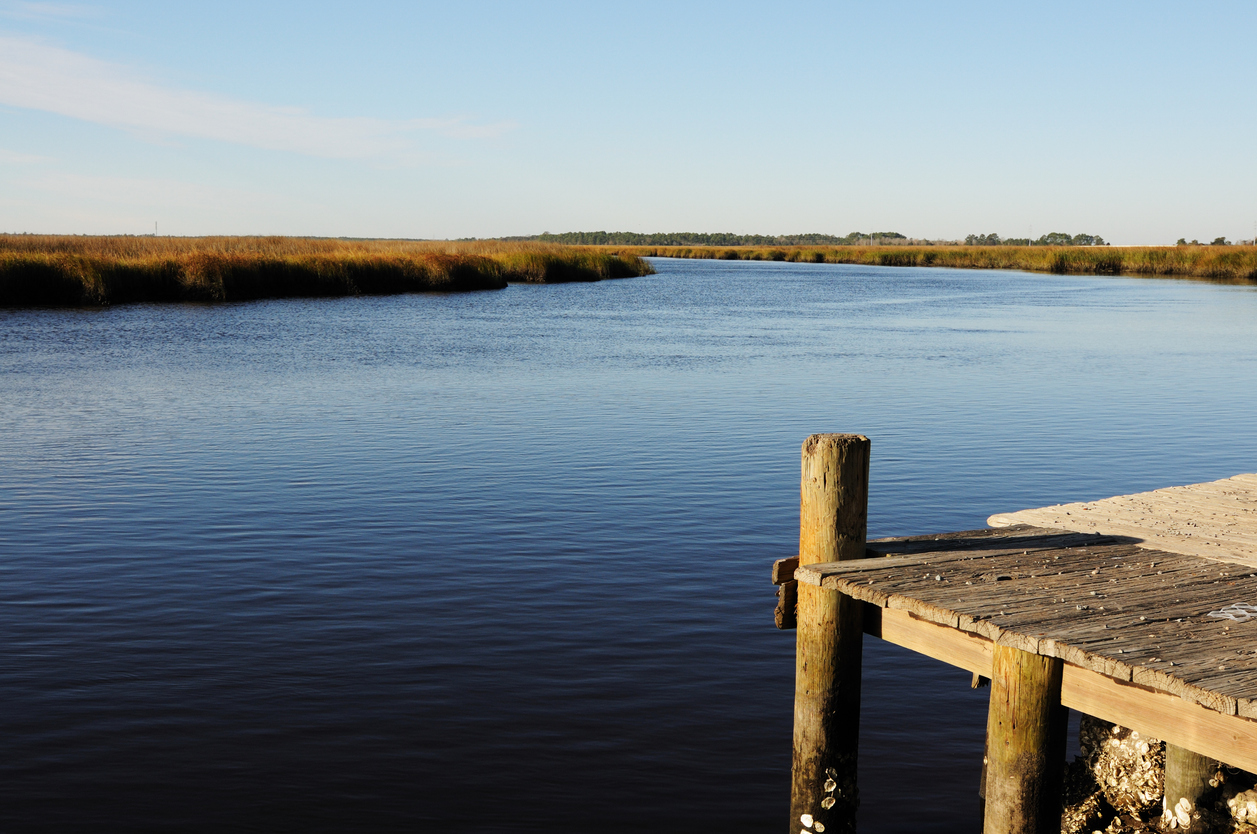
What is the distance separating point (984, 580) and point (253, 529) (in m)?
8.38

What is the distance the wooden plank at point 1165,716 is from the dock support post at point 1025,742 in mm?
103

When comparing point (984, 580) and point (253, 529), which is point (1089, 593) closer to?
point (984, 580)

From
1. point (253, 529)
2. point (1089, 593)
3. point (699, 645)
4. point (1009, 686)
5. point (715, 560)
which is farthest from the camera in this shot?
point (253, 529)

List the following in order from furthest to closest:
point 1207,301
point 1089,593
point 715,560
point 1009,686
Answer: point 1207,301
point 715,560
point 1089,593
point 1009,686

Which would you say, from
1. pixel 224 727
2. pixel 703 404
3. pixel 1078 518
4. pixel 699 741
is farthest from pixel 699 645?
pixel 703 404

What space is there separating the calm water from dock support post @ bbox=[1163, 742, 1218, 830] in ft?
3.63

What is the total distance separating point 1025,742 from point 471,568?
650cm

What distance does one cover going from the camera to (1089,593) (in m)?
5.70

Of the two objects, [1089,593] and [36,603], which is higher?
[1089,593]

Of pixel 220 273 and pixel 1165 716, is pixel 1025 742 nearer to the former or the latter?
pixel 1165 716

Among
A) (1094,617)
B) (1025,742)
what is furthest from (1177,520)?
(1025,742)

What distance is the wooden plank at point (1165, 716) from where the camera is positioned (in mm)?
4359

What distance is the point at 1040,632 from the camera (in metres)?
4.96

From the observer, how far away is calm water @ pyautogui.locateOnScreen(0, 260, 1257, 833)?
673 cm
